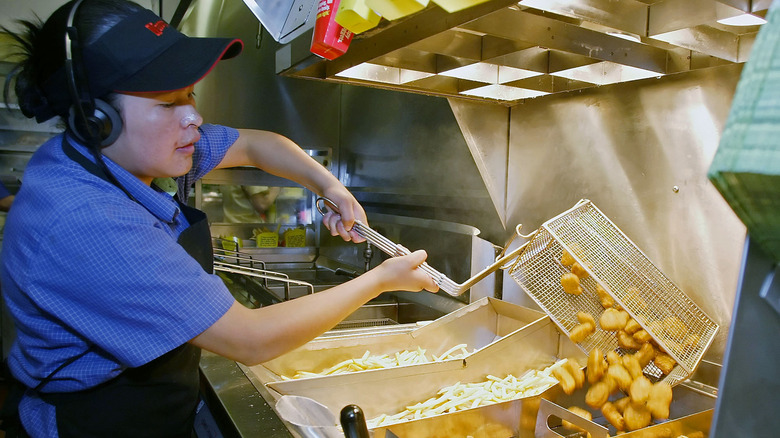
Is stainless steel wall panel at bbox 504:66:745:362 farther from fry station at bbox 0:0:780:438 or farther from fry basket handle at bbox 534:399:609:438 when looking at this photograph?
fry basket handle at bbox 534:399:609:438

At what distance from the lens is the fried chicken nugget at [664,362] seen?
1.36m

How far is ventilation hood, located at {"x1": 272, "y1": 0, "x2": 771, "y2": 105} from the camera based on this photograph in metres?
1.12

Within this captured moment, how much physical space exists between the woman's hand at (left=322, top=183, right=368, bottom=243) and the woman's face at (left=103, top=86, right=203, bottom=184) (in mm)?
539

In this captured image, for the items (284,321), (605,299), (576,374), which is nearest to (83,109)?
(284,321)

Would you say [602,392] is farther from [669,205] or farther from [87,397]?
[87,397]

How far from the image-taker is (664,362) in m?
1.37

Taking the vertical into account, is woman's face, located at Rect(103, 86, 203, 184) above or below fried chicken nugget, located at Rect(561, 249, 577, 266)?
above

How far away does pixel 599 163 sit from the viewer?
184cm

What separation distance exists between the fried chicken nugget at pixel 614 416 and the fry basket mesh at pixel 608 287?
6.3 inches

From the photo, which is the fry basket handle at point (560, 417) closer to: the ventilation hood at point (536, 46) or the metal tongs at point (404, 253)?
the metal tongs at point (404, 253)

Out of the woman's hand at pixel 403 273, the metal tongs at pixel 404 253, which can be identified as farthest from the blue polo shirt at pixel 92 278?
the metal tongs at pixel 404 253

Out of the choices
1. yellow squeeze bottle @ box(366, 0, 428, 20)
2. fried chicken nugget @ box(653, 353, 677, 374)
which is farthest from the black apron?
fried chicken nugget @ box(653, 353, 677, 374)

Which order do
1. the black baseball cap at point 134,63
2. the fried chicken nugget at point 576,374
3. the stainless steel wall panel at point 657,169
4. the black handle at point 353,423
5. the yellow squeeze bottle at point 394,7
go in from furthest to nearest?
1. the stainless steel wall panel at point 657,169
2. the fried chicken nugget at point 576,374
3. the yellow squeeze bottle at point 394,7
4. the black baseball cap at point 134,63
5. the black handle at point 353,423

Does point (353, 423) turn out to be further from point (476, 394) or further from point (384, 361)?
point (384, 361)
